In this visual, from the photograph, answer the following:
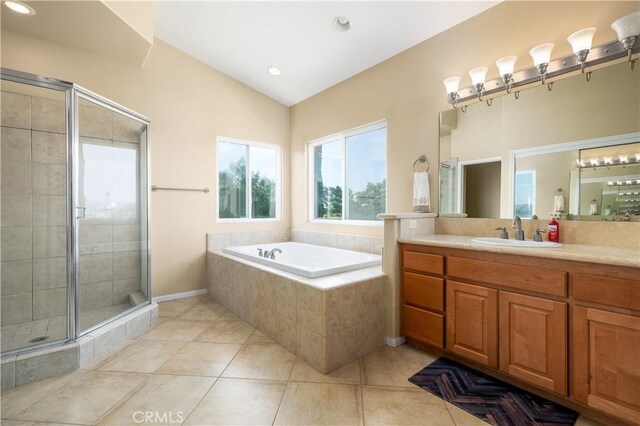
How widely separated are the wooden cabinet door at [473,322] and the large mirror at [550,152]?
2.40ft

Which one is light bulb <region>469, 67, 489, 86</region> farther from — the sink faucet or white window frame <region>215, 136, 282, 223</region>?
white window frame <region>215, 136, 282, 223</region>

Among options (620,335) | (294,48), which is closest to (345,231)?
(294,48)

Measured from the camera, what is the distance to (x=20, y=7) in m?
2.07

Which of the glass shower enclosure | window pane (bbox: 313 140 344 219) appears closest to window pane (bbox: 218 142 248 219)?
window pane (bbox: 313 140 344 219)

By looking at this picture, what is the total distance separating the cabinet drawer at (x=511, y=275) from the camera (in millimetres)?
1523

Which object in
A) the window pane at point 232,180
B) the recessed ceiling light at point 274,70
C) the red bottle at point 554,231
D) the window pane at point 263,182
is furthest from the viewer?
the window pane at point 263,182

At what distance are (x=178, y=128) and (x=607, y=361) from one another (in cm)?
413

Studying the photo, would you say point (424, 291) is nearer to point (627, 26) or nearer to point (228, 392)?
point (228, 392)

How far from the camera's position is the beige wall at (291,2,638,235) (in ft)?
6.26

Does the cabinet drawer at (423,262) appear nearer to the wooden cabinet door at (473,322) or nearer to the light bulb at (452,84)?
the wooden cabinet door at (473,322)

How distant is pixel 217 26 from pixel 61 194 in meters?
2.17

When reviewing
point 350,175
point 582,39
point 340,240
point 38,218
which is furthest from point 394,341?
point 38,218

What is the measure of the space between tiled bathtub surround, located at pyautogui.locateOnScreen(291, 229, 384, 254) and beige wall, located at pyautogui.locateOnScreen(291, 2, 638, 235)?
100mm

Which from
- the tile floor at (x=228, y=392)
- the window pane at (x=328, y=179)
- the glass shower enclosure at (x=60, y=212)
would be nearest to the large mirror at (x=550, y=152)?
the tile floor at (x=228, y=392)
